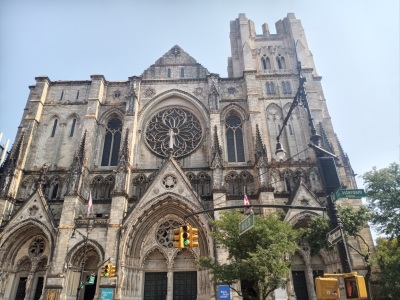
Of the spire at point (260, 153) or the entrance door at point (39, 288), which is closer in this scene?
the entrance door at point (39, 288)

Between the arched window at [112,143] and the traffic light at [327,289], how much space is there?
23.3m

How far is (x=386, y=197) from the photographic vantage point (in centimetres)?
1995

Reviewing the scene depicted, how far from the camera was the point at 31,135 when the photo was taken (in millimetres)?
27531

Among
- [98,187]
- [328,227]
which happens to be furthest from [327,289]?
[98,187]

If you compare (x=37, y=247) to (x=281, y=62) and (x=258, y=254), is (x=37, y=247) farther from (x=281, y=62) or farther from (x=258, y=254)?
(x=281, y=62)

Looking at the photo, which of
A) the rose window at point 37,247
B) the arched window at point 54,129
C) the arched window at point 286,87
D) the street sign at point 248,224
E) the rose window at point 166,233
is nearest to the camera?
the street sign at point 248,224

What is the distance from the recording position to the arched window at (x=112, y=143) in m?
28.0

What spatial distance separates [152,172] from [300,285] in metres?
14.6

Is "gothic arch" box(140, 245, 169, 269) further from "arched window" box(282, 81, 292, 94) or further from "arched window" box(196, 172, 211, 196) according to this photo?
"arched window" box(282, 81, 292, 94)

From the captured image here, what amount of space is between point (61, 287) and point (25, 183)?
1026cm

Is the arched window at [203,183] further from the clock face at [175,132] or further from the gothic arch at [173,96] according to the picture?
the gothic arch at [173,96]

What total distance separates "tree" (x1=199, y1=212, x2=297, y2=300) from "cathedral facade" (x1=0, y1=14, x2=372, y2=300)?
421 centimetres


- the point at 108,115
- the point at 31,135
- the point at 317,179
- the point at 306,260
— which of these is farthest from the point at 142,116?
the point at 306,260

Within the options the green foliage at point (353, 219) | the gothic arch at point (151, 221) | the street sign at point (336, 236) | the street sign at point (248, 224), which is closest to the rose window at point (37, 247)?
the gothic arch at point (151, 221)
